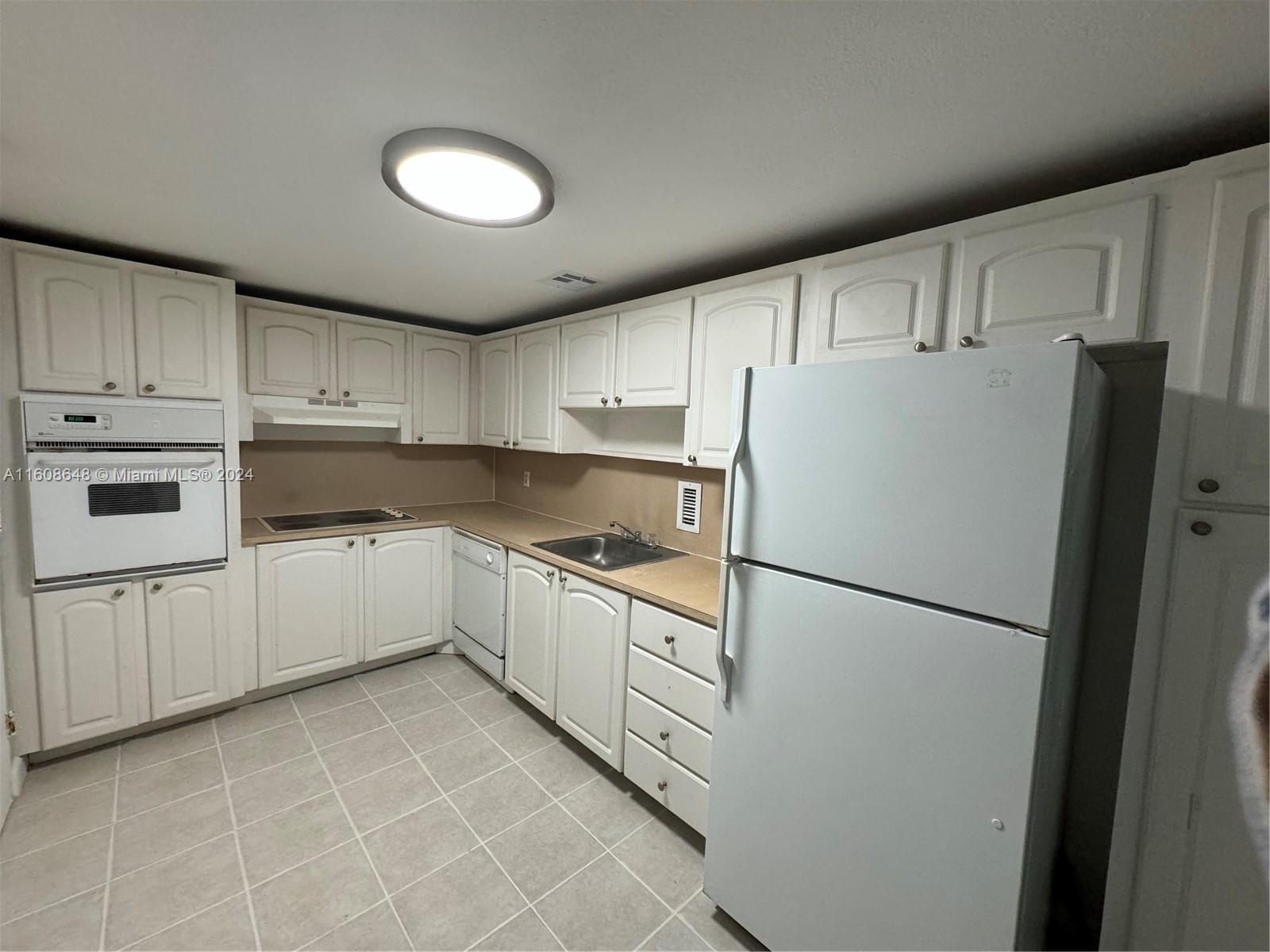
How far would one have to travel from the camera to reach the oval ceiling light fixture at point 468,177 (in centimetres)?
120

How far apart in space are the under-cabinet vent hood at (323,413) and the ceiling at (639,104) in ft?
3.25

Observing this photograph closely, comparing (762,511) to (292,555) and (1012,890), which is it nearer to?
(1012,890)

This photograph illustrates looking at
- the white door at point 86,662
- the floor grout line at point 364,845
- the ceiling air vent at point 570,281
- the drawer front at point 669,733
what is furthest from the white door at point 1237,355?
the white door at point 86,662

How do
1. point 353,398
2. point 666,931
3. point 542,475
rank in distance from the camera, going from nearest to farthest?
point 666,931 → point 353,398 → point 542,475

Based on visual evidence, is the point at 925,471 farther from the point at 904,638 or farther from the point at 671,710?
the point at 671,710

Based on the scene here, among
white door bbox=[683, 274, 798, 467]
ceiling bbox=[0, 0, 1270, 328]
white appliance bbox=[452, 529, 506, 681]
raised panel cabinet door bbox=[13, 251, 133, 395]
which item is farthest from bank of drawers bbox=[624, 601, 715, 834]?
raised panel cabinet door bbox=[13, 251, 133, 395]

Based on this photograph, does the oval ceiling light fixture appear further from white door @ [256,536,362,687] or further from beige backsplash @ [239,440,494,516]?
beige backsplash @ [239,440,494,516]

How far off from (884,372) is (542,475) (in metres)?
2.64

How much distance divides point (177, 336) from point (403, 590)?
5.25 feet

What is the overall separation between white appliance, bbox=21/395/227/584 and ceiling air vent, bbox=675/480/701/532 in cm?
212

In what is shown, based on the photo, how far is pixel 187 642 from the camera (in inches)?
90.0

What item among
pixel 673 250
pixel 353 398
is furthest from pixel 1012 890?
pixel 353 398

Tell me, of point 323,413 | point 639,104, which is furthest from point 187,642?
point 639,104

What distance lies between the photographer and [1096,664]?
138cm
